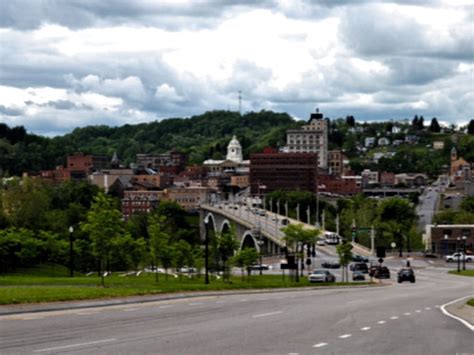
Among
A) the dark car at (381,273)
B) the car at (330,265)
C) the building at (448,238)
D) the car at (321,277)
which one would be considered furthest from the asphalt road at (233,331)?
the building at (448,238)

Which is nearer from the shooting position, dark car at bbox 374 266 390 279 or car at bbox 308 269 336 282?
car at bbox 308 269 336 282

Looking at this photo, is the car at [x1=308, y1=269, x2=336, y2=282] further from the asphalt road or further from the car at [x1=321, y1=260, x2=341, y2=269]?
the car at [x1=321, y1=260, x2=341, y2=269]

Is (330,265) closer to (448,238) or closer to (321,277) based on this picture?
(321,277)

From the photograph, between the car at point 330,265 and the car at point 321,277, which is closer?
the car at point 321,277

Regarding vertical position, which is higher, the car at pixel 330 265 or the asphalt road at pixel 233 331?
the car at pixel 330 265

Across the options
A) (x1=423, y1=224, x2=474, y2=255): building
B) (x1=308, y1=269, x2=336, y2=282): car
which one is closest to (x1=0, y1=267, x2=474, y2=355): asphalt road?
(x1=308, y1=269, x2=336, y2=282): car

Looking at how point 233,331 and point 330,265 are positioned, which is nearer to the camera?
point 233,331

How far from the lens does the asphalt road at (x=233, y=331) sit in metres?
20.8

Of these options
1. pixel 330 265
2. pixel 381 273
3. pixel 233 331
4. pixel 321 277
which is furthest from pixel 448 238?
pixel 233 331

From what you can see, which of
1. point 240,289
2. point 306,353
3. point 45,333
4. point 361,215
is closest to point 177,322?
point 45,333

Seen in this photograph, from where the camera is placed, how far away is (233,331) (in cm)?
2441

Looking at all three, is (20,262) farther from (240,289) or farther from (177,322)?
(177,322)

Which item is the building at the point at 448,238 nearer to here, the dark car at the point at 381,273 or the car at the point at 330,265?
the car at the point at 330,265

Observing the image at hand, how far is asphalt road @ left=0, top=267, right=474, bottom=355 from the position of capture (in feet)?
68.2
